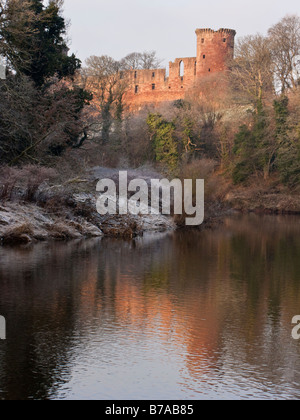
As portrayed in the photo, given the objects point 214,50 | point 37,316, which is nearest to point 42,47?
point 37,316

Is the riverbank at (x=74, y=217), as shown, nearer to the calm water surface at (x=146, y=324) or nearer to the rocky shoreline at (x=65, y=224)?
the rocky shoreline at (x=65, y=224)

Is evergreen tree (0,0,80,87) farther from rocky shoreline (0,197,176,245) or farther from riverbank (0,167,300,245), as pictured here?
rocky shoreline (0,197,176,245)

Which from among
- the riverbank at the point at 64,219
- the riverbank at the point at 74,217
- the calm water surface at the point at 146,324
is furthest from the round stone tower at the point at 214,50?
the calm water surface at the point at 146,324

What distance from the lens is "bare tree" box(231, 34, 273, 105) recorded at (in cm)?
4406

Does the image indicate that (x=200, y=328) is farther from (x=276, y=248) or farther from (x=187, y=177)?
(x=187, y=177)

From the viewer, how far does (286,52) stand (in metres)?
43.7

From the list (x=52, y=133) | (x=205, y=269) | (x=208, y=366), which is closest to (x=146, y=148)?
(x=52, y=133)

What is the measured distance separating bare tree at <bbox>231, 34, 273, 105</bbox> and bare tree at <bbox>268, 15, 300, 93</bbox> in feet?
1.51

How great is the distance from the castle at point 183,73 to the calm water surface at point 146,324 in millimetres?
47170
